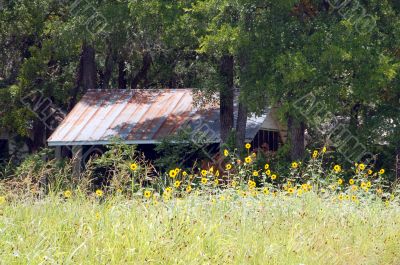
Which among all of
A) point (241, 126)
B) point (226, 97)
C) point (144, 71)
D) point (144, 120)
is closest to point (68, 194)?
point (241, 126)

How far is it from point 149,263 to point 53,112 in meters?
23.4

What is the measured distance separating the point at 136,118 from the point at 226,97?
3.57 m

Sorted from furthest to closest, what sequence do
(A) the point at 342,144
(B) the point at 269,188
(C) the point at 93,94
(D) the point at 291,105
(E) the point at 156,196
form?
(C) the point at 93,94
(A) the point at 342,144
(D) the point at 291,105
(B) the point at 269,188
(E) the point at 156,196

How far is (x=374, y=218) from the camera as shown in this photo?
33.6 feet

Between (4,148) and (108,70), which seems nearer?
(4,148)

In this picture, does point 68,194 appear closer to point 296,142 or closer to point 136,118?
point 296,142

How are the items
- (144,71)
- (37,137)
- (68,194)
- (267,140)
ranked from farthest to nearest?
(144,71) < (37,137) < (267,140) < (68,194)

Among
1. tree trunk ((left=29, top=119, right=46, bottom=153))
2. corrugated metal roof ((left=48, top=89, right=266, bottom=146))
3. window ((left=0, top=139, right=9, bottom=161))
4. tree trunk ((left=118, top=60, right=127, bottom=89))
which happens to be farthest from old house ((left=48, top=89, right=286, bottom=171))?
tree trunk ((left=118, top=60, right=127, bottom=89))

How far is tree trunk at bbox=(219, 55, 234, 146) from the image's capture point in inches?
909

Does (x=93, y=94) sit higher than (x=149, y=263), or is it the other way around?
(x=93, y=94)

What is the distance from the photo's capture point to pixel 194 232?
812cm

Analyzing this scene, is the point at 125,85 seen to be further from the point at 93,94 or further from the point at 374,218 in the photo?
the point at 374,218

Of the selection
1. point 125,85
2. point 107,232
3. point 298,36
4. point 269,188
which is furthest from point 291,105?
point 125,85

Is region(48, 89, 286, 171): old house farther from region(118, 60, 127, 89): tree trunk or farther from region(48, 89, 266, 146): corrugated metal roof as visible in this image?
region(118, 60, 127, 89): tree trunk
